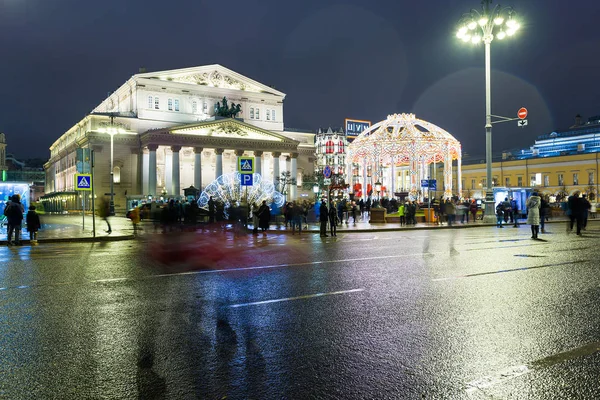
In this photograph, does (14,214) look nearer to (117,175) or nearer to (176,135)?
(176,135)

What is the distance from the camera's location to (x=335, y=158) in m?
120

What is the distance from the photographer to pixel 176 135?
61.5 metres

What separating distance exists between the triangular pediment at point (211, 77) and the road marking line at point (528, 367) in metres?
66.8

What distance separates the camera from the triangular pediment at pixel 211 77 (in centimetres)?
6650

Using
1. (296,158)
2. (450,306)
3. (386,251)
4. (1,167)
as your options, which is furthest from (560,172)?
(1,167)

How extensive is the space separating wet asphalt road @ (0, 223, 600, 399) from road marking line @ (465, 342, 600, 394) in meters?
0.02

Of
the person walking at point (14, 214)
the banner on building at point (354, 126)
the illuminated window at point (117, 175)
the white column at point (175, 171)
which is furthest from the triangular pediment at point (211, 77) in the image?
the person walking at point (14, 214)

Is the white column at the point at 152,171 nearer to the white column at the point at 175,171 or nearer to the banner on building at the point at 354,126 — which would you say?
the white column at the point at 175,171

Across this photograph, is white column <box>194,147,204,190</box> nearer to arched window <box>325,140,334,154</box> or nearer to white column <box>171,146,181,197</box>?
white column <box>171,146,181,197</box>

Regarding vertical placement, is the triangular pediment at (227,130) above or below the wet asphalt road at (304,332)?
above

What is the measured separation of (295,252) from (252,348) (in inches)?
360

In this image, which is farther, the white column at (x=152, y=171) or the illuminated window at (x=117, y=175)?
the illuminated window at (x=117, y=175)

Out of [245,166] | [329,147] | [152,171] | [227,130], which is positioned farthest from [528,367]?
[329,147]

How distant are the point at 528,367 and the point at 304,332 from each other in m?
2.31
